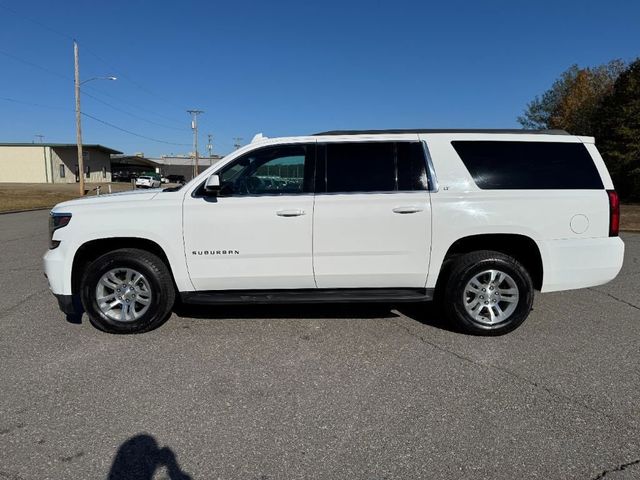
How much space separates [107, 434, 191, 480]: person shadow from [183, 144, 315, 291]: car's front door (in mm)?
1768

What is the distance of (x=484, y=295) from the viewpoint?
4.34m

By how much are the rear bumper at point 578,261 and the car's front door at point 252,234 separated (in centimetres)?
232

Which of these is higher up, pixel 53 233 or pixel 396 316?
pixel 53 233

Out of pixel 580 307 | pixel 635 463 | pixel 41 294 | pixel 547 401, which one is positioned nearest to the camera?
pixel 635 463

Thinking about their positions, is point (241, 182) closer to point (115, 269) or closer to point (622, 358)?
point (115, 269)

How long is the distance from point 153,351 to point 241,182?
178 cm

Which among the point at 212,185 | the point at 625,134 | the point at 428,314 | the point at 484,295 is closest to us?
the point at 212,185

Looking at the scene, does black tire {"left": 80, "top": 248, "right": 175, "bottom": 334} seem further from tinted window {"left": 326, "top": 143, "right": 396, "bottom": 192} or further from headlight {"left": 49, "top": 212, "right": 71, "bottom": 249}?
tinted window {"left": 326, "top": 143, "right": 396, "bottom": 192}

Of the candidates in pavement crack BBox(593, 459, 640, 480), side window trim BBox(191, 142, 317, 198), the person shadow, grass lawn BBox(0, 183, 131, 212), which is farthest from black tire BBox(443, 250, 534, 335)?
grass lawn BBox(0, 183, 131, 212)

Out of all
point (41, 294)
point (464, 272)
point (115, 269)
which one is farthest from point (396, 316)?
point (41, 294)

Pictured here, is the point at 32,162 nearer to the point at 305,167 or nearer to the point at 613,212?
the point at 305,167

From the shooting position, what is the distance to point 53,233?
429 cm

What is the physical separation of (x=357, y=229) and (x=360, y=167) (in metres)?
0.62

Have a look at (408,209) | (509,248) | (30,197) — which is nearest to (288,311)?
(408,209)
